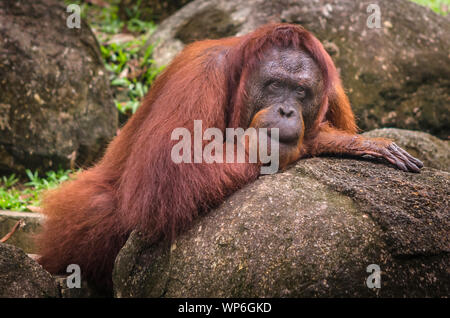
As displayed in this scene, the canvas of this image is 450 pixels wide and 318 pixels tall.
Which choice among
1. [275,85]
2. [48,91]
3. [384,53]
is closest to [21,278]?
[275,85]

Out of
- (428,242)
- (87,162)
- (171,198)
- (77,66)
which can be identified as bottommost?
(87,162)

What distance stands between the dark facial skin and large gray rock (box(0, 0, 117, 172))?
2.55 m

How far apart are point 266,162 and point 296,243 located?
1.95 feet

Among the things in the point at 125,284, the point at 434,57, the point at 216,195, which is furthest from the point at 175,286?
the point at 434,57

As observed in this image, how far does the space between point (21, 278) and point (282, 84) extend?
1702 millimetres

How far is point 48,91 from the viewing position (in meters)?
4.64

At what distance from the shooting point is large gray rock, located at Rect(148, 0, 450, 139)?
16.8ft

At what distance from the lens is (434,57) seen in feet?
17.2

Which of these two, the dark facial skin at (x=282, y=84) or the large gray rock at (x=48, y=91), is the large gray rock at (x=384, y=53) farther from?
the dark facial skin at (x=282, y=84)

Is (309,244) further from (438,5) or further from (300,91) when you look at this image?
(438,5)

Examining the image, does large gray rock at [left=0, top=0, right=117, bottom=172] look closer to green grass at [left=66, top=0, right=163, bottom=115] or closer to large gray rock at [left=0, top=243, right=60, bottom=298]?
green grass at [left=66, top=0, right=163, bottom=115]

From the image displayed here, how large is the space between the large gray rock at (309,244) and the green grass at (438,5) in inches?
218

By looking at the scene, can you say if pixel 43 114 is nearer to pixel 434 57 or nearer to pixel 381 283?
pixel 381 283

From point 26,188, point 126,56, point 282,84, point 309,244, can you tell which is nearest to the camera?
point 309,244
